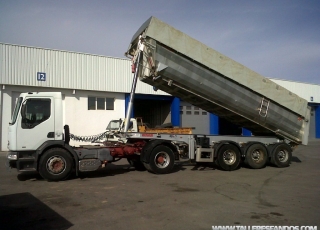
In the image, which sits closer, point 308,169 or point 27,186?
point 27,186

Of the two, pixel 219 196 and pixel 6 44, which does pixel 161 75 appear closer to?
pixel 219 196

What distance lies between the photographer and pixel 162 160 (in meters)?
11.3

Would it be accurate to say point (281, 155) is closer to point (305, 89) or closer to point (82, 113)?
point (82, 113)

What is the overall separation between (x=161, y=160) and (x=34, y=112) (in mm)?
4673

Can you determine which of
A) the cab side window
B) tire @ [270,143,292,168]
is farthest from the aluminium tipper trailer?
the cab side window

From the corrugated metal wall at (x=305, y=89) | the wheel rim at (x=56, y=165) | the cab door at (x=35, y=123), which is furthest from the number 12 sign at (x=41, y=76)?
the corrugated metal wall at (x=305, y=89)

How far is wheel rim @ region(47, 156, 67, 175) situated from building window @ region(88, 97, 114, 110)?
13405 mm

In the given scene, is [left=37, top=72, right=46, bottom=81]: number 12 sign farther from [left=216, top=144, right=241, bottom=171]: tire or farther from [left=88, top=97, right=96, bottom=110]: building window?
[left=216, top=144, right=241, bottom=171]: tire

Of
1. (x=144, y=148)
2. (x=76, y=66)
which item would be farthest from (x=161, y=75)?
(x=76, y=66)

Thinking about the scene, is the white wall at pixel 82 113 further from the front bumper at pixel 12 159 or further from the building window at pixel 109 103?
the front bumper at pixel 12 159

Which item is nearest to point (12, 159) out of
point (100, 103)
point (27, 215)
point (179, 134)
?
point (27, 215)

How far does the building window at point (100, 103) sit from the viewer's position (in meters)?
23.0

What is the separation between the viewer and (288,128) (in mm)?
13305

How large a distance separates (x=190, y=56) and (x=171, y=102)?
16.1 meters
